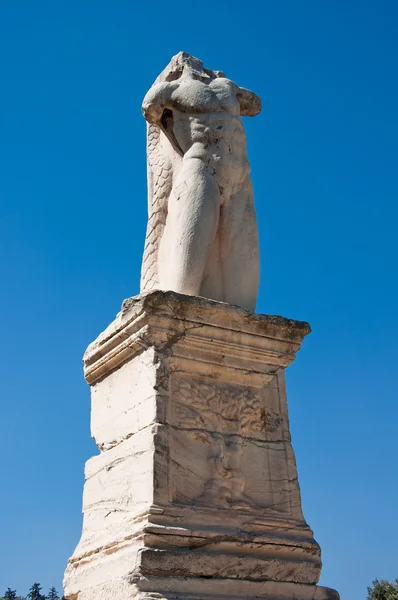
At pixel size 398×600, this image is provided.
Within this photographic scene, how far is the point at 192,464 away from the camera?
4602 mm

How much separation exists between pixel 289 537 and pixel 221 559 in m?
0.55

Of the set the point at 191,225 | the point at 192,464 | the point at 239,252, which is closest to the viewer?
the point at 192,464

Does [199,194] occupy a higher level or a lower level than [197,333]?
higher

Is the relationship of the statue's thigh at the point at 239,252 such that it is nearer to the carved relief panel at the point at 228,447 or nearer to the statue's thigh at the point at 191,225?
the statue's thigh at the point at 191,225

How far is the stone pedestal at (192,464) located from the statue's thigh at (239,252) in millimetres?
368

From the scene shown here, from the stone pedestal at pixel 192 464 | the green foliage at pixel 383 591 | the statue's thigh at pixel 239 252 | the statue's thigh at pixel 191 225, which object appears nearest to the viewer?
the stone pedestal at pixel 192 464

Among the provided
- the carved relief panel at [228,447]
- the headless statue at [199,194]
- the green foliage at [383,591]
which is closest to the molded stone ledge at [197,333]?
the carved relief panel at [228,447]

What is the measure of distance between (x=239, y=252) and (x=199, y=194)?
461 millimetres

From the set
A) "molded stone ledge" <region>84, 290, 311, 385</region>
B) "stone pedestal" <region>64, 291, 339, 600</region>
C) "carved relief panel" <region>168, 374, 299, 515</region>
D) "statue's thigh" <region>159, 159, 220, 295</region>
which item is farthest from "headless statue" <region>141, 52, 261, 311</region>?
"carved relief panel" <region>168, 374, 299, 515</region>

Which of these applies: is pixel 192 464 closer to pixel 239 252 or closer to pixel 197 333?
pixel 197 333

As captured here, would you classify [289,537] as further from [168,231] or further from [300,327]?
[168,231]

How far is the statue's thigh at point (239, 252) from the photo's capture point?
5.31m

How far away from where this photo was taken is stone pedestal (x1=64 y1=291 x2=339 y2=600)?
4.28 metres

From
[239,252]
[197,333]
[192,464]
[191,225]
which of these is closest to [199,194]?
[191,225]
